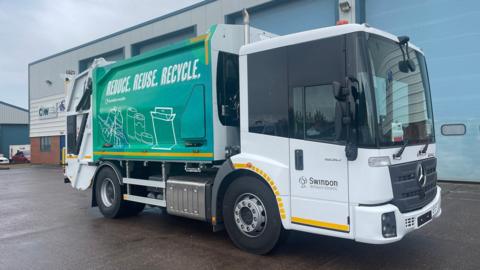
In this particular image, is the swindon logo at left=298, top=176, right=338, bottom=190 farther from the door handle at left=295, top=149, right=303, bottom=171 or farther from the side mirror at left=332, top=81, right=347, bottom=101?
the side mirror at left=332, top=81, right=347, bottom=101

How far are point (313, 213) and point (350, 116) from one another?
126 cm

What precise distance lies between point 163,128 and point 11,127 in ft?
168

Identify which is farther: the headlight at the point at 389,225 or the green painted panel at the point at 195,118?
the green painted panel at the point at 195,118

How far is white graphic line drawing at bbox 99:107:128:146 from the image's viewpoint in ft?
25.9

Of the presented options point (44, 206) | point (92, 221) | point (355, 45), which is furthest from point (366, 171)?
point (44, 206)

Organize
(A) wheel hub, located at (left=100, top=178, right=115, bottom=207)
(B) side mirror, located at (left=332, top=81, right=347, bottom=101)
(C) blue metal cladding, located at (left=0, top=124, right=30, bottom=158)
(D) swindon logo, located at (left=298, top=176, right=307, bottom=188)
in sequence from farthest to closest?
(C) blue metal cladding, located at (left=0, top=124, right=30, bottom=158)
(A) wheel hub, located at (left=100, top=178, right=115, bottom=207)
(D) swindon logo, located at (left=298, top=176, right=307, bottom=188)
(B) side mirror, located at (left=332, top=81, right=347, bottom=101)

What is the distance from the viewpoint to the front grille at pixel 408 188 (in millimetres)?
4371

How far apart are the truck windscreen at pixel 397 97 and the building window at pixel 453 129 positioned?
757cm

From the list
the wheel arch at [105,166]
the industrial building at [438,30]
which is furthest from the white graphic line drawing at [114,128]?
the industrial building at [438,30]

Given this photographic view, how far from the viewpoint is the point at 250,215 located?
17.6 feet

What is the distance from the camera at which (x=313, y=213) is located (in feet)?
15.5

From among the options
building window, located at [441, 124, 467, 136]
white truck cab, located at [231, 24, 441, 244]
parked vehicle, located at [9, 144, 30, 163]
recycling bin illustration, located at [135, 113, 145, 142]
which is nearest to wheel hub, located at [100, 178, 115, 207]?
recycling bin illustration, located at [135, 113, 145, 142]

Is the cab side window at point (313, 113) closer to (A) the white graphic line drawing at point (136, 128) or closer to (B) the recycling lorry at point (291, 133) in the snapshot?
(B) the recycling lorry at point (291, 133)

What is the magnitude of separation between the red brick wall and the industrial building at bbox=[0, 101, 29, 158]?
18.0m
